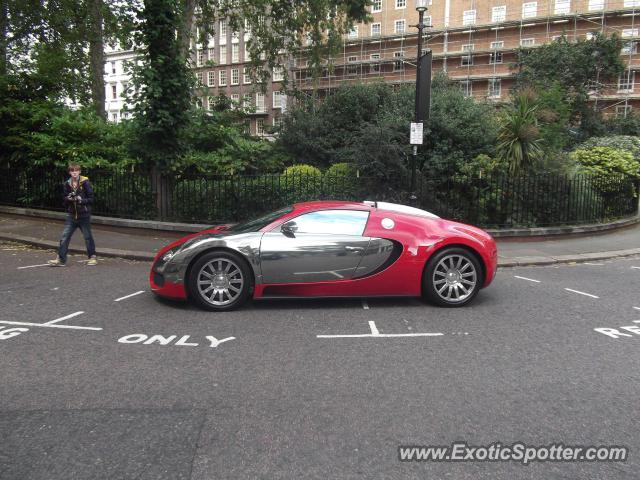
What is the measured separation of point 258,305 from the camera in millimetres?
6633

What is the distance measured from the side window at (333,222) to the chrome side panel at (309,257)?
99mm

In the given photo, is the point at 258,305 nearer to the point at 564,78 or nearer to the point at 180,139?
the point at 180,139

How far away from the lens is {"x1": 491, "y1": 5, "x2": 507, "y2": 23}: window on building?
2151 inches

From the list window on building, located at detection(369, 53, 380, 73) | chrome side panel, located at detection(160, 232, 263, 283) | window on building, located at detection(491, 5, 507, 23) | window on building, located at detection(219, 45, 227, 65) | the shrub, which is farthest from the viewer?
window on building, located at detection(219, 45, 227, 65)

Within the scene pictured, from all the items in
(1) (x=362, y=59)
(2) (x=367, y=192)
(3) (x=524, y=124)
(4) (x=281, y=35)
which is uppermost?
(1) (x=362, y=59)

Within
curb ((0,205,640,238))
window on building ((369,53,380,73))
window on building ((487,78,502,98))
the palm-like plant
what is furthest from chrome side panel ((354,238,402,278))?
window on building ((369,53,380,73))

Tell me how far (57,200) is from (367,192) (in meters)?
8.32

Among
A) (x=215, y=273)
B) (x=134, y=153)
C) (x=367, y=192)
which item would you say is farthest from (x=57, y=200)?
(x=215, y=273)

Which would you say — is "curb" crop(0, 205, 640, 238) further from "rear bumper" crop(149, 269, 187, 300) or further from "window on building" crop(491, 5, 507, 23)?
"window on building" crop(491, 5, 507, 23)

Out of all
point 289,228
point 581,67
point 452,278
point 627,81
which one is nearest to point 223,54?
point 581,67

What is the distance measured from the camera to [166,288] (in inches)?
250

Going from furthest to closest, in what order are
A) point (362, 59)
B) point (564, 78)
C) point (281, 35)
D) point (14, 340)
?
point (362, 59), point (564, 78), point (281, 35), point (14, 340)

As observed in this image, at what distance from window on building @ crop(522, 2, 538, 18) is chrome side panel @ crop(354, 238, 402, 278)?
56.4m

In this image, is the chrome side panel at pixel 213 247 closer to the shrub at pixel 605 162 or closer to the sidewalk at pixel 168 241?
the sidewalk at pixel 168 241
